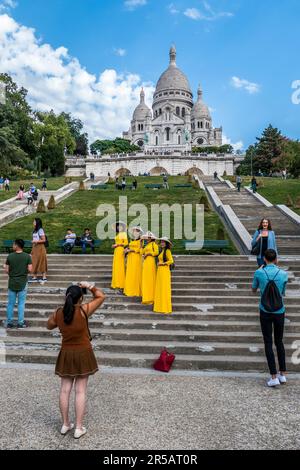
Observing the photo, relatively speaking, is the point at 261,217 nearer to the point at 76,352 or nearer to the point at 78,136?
the point at 76,352

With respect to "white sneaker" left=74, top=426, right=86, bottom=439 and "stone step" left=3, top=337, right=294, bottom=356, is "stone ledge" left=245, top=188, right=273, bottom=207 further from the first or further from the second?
"white sneaker" left=74, top=426, right=86, bottom=439

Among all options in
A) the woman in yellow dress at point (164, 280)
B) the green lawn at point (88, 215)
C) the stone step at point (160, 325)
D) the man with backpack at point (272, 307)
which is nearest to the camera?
the man with backpack at point (272, 307)

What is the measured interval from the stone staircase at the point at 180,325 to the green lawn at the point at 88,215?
386cm

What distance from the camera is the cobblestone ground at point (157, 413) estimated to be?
143 inches

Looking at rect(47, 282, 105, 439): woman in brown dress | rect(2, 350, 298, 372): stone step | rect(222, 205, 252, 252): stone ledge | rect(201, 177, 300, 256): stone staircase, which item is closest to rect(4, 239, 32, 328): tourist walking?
rect(2, 350, 298, 372): stone step

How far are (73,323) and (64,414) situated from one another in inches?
37.7

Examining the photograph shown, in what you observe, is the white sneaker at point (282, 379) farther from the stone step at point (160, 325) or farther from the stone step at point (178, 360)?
the stone step at point (160, 325)

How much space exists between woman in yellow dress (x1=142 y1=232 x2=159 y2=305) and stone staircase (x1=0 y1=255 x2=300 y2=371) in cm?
24

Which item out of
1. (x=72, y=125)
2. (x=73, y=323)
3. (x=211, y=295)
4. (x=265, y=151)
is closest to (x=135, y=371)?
(x=73, y=323)

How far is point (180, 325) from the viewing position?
6785 millimetres

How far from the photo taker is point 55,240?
47.7ft

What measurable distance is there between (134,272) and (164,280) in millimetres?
1020

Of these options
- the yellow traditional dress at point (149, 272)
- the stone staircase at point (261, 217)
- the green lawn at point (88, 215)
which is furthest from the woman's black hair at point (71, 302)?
the stone staircase at point (261, 217)
